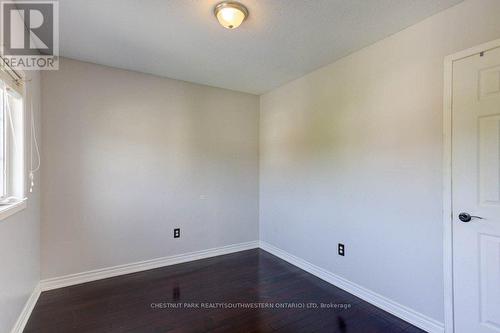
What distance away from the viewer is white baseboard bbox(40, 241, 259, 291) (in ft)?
8.55

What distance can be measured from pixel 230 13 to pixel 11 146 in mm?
1933

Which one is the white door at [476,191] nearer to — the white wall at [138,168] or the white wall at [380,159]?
the white wall at [380,159]

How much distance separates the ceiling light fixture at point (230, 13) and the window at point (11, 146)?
153cm

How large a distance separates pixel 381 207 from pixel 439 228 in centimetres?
47

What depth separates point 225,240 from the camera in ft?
12.1

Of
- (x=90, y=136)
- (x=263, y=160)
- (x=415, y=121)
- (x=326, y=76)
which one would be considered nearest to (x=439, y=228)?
(x=415, y=121)

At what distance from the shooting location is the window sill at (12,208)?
1521 mm

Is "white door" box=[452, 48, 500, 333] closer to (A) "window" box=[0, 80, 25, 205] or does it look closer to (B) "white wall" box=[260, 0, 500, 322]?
(B) "white wall" box=[260, 0, 500, 322]

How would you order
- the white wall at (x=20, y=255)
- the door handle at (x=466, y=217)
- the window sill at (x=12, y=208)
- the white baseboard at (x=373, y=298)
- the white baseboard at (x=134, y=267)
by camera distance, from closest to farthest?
the window sill at (x=12, y=208) → the white wall at (x=20, y=255) → the door handle at (x=466, y=217) → the white baseboard at (x=373, y=298) → the white baseboard at (x=134, y=267)

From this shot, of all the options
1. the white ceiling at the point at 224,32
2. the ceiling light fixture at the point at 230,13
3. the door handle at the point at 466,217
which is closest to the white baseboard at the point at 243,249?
the door handle at the point at 466,217

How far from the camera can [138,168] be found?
3.04 metres

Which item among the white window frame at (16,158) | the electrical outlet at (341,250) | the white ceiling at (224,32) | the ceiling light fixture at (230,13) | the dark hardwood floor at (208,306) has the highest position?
the white ceiling at (224,32)

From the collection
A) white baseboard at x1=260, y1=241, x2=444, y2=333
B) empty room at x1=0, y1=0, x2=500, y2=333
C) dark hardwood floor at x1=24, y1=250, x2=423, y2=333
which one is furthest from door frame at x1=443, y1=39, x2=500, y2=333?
dark hardwood floor at x1=24, y1=250, x2=423, y2=333

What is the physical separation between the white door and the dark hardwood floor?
1.68 feet
